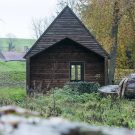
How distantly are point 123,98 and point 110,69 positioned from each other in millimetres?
12175

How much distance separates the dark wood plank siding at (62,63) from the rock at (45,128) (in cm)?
2770

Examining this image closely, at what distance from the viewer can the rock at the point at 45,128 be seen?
1.11m

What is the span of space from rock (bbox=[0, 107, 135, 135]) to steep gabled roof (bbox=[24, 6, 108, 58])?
1078 inches

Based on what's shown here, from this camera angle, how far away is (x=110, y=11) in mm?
34062

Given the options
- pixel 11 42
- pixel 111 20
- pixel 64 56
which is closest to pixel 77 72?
pixel 64 56

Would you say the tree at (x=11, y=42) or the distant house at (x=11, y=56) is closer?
the distant house at (x=11, y=56)

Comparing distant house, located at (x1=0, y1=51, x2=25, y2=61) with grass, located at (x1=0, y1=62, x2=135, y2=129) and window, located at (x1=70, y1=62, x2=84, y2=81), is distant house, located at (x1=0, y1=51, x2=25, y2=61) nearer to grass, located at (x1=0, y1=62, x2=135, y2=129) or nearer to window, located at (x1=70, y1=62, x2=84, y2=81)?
window, located at (x1=70, y1=62, x2=84, y2=81)

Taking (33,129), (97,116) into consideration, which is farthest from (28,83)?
(33,129)

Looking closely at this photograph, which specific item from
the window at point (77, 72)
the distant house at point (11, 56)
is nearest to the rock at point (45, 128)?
the window at point (77, 72)

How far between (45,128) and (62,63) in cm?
2797

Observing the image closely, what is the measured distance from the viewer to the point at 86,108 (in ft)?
60.6

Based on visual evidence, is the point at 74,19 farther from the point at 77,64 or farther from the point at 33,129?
the point at 33,129

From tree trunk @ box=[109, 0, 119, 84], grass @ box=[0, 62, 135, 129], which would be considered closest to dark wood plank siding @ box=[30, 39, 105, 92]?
grass @ box=[0, 62, 135, 129]

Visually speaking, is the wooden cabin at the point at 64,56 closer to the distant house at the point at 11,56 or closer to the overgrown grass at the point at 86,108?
the overgrown grass at the point at 86,108
